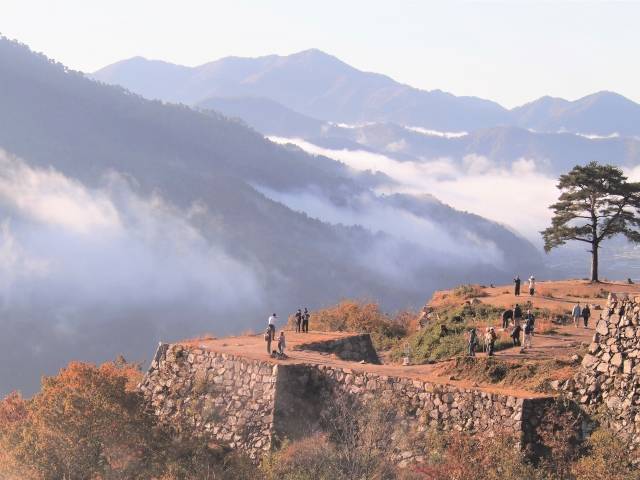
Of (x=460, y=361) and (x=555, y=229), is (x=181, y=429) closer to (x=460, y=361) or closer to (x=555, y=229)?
(x=460, y=361)

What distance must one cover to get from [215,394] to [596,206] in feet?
105

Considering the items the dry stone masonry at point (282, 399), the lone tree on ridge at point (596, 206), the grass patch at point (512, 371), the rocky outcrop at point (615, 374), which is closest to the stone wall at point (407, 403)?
the dry stone masonry at point (282, 399)

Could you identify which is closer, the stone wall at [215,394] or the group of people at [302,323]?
the stone wall at [215,394]

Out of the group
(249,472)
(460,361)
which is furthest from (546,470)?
(249,472)

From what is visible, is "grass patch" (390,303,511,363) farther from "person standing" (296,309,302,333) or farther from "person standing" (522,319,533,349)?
"person standing" (296,309,302,333)

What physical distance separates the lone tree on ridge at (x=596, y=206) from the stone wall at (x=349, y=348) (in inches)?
789

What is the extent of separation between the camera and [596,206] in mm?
54031

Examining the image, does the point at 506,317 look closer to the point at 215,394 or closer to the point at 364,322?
the point at 215,394

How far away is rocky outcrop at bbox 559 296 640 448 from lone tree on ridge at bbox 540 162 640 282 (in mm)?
28866

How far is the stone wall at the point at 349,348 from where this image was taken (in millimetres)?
38781

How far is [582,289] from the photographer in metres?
51.2

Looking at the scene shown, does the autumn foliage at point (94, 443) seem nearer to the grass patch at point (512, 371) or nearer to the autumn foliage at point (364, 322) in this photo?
the grass patch at point (512, 371)

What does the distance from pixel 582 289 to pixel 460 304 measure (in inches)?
348

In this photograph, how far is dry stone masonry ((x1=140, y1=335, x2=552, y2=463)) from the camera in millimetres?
26156
